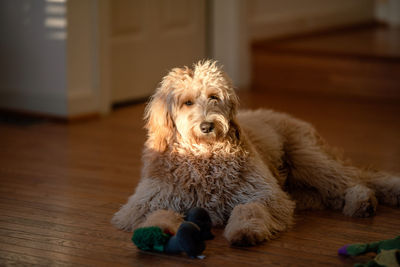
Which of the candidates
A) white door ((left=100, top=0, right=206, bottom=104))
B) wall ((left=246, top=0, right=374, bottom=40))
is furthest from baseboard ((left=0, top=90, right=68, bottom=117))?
wall ((left=246, top=0, right=374, bottom=40))

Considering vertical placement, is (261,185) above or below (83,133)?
above

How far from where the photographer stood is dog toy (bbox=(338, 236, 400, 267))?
2.14 meters

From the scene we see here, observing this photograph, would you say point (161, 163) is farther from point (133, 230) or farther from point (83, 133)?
point (83, 133)

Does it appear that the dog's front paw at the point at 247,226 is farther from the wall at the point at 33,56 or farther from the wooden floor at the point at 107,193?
the wall at the point at 33,56

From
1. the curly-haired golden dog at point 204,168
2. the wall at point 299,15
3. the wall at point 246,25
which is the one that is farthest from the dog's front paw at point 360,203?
the wall at point 299,15

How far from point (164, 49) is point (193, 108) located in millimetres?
3364

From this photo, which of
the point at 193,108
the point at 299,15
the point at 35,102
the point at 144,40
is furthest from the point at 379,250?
the point at 299,15

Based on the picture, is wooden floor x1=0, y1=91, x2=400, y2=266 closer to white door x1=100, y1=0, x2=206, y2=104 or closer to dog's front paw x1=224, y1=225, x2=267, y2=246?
dog's front paw x1=224, y1=225, x2=267, y2=246

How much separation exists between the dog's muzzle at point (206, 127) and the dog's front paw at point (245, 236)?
1.22 feet

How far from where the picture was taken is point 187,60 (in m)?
6.02

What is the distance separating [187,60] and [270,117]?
3.01 metres

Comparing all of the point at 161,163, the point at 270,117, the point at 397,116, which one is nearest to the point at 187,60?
the point at 397,116

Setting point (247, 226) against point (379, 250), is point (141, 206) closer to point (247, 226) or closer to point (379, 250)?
point (247, 226)

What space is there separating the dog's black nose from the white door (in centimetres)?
275
